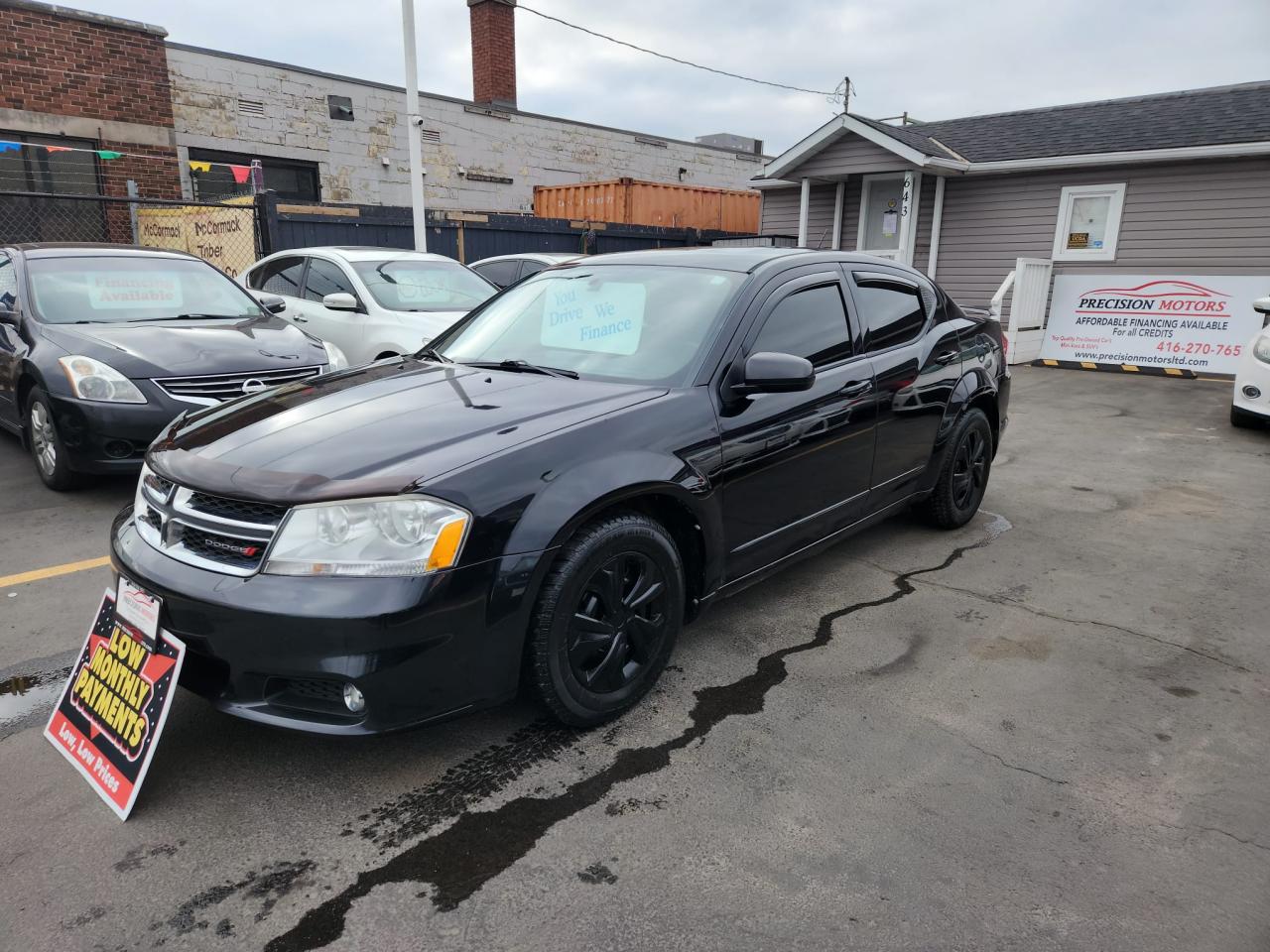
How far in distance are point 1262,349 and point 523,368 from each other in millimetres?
7562

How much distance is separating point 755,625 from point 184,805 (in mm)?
2251

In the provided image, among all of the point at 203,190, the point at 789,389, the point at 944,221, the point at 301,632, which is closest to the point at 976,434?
the point at 789,389

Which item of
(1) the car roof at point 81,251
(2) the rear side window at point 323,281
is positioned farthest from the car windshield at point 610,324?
(2) the rear side window at point 323,281

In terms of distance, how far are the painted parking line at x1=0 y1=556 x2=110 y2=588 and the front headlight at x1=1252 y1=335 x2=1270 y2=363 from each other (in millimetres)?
9196

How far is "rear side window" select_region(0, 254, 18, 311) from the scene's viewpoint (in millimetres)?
5672

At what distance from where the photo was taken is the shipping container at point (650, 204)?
17406 millimetres

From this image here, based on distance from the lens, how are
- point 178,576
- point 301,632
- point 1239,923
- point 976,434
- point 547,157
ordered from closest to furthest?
1. point 1239,923
2. point 301,632
3. point 178,576
4. point 976,434
5. point 547,157

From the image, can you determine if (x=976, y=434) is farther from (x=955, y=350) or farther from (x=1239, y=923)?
(x=1239, y=923)

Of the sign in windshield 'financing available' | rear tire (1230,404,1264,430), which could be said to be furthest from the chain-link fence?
the sign in windshield 'financing available'

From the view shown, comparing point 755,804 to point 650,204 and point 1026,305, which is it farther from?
point 650,204

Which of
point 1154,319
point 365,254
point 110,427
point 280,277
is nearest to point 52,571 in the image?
point 110,427

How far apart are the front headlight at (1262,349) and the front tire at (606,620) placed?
7.38 m

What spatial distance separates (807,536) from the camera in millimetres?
3674

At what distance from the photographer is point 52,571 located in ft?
13.5
